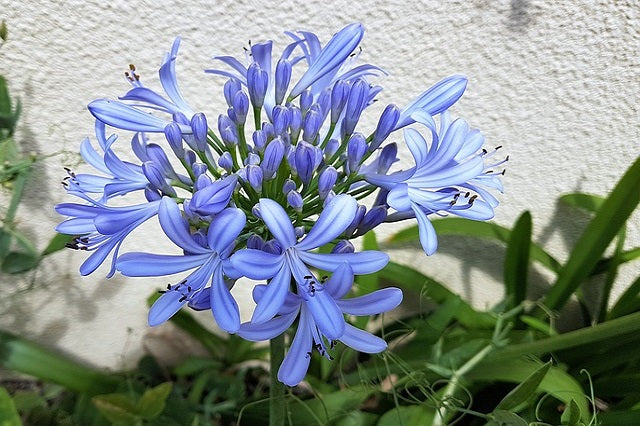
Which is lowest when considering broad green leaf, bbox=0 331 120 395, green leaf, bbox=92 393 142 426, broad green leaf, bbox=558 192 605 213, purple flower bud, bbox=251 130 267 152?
broad green leaf, bbox=0 331 120 395

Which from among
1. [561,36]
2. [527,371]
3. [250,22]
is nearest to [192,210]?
[250,22]

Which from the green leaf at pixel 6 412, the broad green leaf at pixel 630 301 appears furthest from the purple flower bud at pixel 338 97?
the broad green leaf at pixel 630 301

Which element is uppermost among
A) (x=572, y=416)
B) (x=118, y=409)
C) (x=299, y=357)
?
(x=299, y=357)

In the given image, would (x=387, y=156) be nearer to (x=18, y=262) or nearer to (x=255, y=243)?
(x=255, y=243)

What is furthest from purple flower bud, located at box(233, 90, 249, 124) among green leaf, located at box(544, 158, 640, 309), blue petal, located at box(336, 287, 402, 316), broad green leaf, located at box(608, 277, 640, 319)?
broad green leaf, located at box(608, 277, 640, 319)

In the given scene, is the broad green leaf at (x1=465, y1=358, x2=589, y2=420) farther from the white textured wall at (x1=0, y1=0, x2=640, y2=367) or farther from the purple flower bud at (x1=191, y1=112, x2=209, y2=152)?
the purple flower bud at (x1=191, y1=112, x2=209, y2=152)

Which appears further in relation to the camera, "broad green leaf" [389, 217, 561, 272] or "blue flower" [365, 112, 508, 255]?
"broad green leaf" [389, 217, 561, 272]

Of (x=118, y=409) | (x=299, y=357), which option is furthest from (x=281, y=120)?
(x=118, y=409)

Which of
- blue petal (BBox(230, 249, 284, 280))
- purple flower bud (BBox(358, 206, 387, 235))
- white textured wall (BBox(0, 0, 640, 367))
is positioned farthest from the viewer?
white textured wall (BBox(0, 0, 640, 367))
